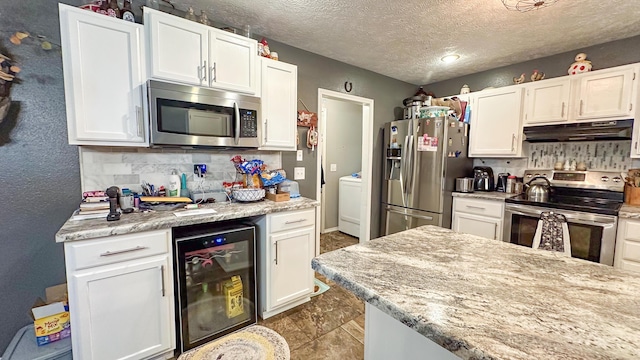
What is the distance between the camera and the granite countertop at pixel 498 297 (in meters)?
0.57

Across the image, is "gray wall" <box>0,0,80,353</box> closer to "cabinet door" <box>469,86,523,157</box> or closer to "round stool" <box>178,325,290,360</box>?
"round stool" <box>178,325,290,360</box>

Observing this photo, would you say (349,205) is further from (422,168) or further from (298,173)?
(298,173)

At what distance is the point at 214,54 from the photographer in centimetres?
194

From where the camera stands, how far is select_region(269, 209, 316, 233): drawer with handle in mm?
2033

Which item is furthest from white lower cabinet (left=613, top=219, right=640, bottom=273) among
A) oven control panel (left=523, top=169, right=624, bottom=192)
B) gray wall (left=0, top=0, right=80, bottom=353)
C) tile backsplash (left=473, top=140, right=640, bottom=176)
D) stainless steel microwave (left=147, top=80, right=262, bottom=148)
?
gray wall (left=0, top=0, right=80, bottom=353)

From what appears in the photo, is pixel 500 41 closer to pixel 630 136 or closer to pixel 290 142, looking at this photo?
pixel 630 136

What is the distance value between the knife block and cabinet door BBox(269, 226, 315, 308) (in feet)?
9.57

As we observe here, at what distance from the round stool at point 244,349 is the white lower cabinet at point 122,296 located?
0.64m

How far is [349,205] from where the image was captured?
4.33m

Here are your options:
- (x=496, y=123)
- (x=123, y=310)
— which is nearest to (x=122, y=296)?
(x=123, y=310)

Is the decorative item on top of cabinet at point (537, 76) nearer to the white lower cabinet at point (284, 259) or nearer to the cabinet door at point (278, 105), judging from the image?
the cabinet door at point (278, 105)

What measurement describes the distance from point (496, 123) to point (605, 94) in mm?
867

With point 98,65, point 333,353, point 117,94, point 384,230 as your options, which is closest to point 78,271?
point 117,94

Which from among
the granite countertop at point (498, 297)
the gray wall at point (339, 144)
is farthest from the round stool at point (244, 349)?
the gray wall at point (339, 144)
